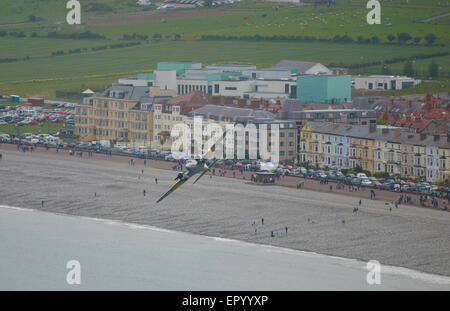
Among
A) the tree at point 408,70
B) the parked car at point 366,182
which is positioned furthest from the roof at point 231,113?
the tree at point 408,70

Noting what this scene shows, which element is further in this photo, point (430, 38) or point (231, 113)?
point (430, 38)

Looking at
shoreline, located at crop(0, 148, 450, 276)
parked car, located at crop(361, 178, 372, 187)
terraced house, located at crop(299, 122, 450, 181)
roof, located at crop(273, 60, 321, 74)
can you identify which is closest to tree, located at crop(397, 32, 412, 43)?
roof, located at crop(273, 60, 321, 74)

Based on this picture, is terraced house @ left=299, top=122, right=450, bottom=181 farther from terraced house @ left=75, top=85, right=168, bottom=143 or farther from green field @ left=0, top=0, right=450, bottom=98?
green field @ left=0, top=0, right=450, bottom=98

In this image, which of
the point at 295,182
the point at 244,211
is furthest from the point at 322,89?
the point at 244,211

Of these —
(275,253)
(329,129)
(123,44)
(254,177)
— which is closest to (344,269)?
(275,253)

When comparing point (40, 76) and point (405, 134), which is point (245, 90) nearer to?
point (405, 134)

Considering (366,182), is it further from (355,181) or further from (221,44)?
(221,44)

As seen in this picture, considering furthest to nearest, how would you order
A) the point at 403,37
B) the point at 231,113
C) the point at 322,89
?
1. the point at 403,37
2. the point at 322,89
3. the point at 231,113

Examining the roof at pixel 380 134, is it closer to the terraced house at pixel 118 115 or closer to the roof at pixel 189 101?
the roof at pixel 189 101
